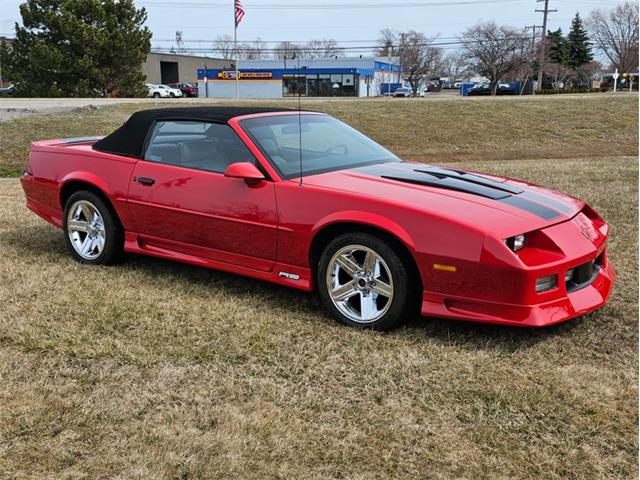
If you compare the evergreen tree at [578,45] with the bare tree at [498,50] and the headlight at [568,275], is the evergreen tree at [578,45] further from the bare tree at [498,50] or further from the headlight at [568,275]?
the headlight at [568,275]

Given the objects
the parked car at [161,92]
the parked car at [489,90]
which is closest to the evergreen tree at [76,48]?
the parked car at [161,92]

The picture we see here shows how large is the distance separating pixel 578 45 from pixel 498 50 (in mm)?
13845

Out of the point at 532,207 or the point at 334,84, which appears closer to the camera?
the point at 532,207

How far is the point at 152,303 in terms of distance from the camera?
4258 millimetres

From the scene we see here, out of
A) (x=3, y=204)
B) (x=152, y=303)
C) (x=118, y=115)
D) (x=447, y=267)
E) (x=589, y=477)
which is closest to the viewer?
(x=589, y=477)

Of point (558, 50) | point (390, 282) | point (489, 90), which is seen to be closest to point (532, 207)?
point (390, 282)

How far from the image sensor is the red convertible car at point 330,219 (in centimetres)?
342

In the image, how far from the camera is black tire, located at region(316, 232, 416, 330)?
3.60 meters

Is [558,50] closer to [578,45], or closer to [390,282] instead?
[578,45]

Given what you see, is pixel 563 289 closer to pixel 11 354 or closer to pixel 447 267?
pixel 447 267

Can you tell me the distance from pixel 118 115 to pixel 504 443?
18.4 meters

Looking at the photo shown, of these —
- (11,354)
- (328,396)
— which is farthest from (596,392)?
(11,354)

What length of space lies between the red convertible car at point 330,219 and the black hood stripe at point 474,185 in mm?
17

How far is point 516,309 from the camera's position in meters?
3.34
